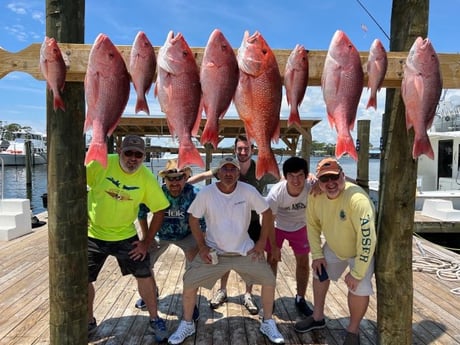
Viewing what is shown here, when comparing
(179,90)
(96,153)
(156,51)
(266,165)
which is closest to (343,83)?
(266,165)

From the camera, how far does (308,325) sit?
3350mm

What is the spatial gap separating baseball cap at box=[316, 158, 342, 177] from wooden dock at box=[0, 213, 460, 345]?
143 cm

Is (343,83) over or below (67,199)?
over

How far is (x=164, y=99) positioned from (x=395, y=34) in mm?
1626

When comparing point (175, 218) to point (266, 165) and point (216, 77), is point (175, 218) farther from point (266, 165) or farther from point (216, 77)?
point (216, 77)

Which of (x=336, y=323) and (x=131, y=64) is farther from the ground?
(x=131, y=64)

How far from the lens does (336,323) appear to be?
352 cm

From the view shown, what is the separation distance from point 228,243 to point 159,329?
0.91 meters

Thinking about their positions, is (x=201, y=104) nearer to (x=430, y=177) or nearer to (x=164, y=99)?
(x=164, y=99)

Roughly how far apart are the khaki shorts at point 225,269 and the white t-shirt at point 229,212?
89 mm

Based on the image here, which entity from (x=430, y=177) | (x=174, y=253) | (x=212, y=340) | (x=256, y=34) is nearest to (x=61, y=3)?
(x=256, y=34)

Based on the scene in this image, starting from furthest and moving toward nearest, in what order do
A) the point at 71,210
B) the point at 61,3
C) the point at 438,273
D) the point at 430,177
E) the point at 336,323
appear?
the point at 430,177 → the point at 438,273 → the point at 336,323 → the point at 71,210 → the point at 61,3

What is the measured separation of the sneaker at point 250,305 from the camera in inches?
145

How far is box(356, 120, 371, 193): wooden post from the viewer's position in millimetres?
5924
